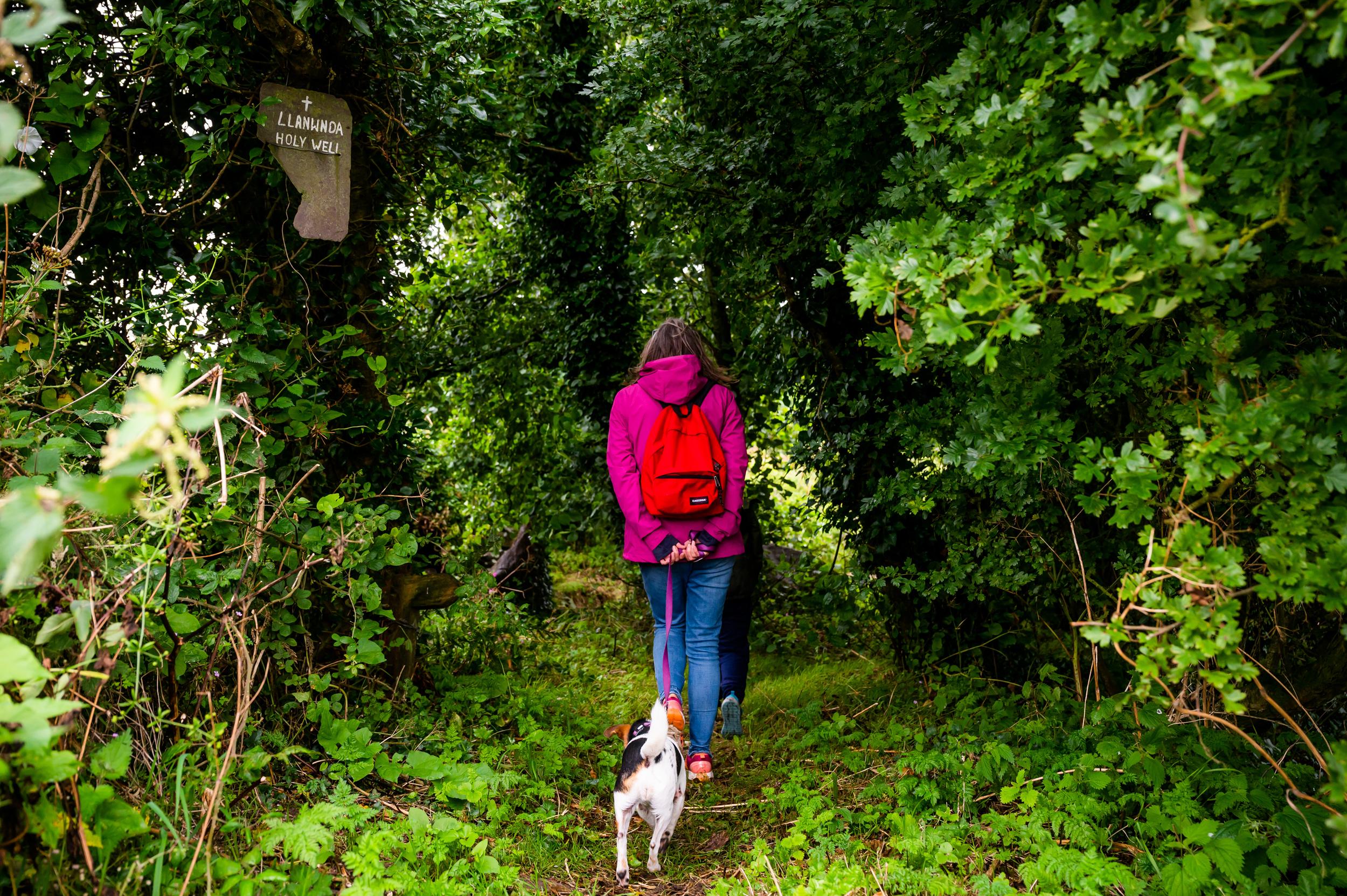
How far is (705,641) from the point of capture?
3.62 metres

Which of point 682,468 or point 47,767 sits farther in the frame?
point 682,468

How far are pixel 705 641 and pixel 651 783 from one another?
0.87m

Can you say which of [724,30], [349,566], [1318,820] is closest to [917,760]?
[1318,820]

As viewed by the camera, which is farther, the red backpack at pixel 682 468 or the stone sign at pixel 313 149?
the red backpack at pixel 682 468

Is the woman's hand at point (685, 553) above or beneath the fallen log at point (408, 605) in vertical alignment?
above

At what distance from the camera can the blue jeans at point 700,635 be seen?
3.62 m

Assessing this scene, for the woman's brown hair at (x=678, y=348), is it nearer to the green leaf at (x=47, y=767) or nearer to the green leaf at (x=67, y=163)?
the green leaf at (x=67, y=163)

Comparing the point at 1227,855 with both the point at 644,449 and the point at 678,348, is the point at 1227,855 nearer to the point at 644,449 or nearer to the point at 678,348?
the point at 644,449

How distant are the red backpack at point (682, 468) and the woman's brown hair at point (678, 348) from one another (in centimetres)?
22

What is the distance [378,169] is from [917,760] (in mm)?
3607

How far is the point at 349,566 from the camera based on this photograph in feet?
9.87

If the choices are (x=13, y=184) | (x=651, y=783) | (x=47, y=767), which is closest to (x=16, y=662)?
(x=47, y=767)

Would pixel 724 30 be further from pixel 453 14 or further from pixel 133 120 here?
pixel 133 120

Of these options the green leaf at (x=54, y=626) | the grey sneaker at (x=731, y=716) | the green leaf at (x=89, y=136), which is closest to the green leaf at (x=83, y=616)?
the green leaf at (x=54, y=626)
